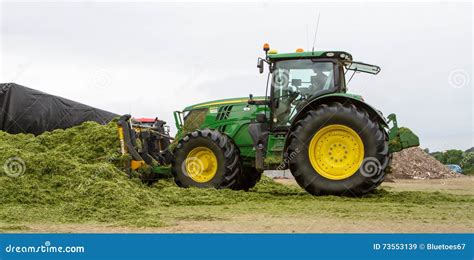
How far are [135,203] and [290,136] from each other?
111 inches

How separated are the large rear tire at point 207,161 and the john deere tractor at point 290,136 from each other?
0.02m

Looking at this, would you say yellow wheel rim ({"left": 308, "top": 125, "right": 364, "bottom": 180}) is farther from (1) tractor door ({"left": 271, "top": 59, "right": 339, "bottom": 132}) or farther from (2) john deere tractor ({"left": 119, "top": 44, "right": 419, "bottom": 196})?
(1) tractor door ({"left": 271, "top": 59, "right": 339, "bottom": 132})

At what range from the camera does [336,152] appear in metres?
9.17

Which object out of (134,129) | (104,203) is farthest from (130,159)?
(104,203)

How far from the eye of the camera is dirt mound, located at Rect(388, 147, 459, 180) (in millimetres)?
25344

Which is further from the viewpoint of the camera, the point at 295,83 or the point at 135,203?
the point at 295,83

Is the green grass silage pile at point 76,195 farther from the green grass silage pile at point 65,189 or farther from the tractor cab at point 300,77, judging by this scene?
the tractor cab at point 300,77

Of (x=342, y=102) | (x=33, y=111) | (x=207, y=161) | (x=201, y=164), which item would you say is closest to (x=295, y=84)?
(x=342, y=102)

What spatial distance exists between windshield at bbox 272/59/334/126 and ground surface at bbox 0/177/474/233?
1.83 metres

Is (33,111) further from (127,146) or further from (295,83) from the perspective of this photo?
(295,83)

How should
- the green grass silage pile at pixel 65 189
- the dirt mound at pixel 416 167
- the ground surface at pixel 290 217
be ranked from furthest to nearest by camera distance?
the dirt mound at pixel 416 167 → the green grass silage pile at pixel 65 189 → the ground surface at pixel 290 217

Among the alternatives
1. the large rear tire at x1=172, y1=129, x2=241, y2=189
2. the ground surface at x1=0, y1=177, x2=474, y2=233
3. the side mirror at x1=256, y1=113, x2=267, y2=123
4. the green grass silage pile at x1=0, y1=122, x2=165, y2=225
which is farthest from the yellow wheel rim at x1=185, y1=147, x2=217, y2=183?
the ground surface at x1=0, y1=177, x2=474, y2=233

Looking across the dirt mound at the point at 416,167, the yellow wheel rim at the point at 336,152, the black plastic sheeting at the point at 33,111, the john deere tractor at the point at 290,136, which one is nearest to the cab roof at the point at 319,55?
the john deere tractor at the point at 290,136

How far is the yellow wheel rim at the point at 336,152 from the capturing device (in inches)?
354
